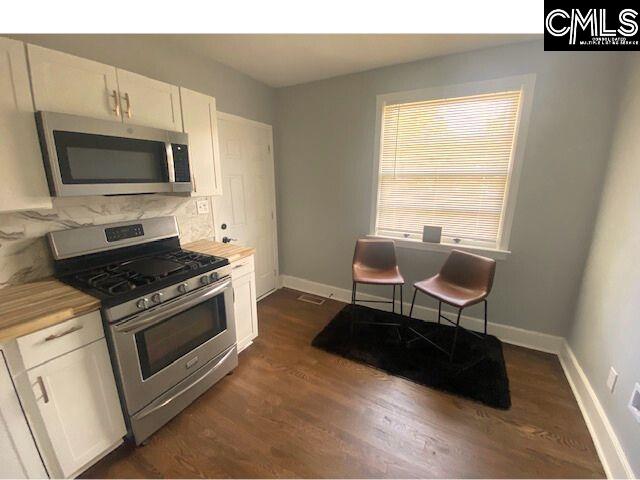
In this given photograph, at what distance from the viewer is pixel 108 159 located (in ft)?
4.65

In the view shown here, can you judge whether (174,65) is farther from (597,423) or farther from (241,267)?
(597,423)

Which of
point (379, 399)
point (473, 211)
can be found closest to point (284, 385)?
point (379, 399)

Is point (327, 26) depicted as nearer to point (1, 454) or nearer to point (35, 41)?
point (35, 41)

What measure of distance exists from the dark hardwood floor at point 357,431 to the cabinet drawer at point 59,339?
27.8 inches

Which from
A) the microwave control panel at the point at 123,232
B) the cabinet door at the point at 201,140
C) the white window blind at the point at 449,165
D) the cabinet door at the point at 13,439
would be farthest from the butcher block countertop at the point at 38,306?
the white window blind at the point at 449,165

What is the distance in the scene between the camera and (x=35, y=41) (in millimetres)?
1423

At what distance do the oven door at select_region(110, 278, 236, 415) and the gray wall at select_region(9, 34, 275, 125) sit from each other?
1.61 m

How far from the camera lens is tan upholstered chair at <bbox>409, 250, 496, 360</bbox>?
2.03m

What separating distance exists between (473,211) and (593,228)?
78cm

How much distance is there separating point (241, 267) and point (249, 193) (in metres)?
1.10

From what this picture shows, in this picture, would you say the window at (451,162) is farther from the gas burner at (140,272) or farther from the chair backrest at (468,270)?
the gas burner at (140,272)

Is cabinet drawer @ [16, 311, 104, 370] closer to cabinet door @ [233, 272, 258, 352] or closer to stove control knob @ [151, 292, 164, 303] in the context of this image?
stove control knob @ [151, 292, 164, 303]

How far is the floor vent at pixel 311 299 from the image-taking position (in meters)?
3.07

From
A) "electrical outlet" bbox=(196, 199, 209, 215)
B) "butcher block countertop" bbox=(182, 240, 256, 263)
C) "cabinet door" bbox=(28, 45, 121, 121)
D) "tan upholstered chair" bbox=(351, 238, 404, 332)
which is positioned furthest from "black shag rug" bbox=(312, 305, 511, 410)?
"cabinet door" bbox=(28, 45, 121, 121)
